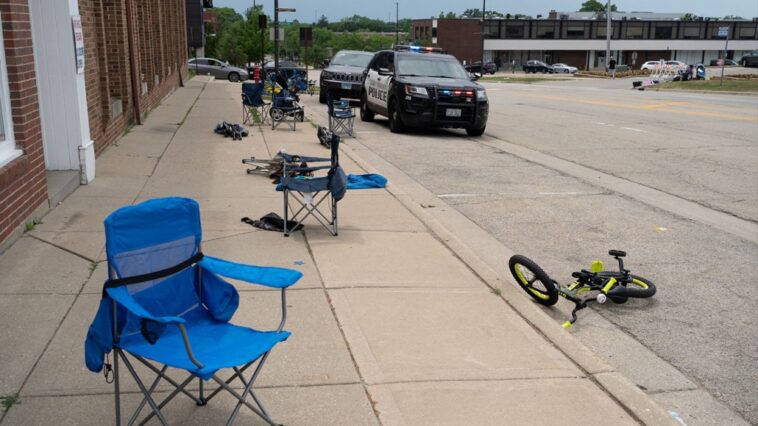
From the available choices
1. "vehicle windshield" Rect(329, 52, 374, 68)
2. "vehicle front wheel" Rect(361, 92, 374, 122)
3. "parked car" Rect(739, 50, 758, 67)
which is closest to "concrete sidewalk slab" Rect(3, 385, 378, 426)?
"vehicle front wheel" Rect(361, 92, 374, 122)

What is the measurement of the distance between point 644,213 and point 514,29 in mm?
95639

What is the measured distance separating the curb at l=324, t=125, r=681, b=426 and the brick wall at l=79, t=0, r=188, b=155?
5.70 m

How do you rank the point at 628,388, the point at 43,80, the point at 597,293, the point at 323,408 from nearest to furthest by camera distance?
the point at 323,408, the point at 628,388, the point at 597,293, the point at 43,80

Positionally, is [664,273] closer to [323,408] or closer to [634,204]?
[634,204]

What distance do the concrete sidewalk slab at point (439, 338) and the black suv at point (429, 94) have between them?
11.0m

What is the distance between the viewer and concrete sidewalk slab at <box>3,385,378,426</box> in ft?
11.9

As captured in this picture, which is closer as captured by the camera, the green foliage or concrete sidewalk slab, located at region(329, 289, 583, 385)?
the green foliage

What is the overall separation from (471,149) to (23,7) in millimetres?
9369

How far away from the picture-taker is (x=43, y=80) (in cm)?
873

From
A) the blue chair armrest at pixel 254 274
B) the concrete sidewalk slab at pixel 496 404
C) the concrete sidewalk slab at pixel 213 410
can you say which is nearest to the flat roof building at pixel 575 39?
the concrete sidewalk slab at pixel 496 404

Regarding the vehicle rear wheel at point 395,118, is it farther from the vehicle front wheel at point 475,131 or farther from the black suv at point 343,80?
the black suv at point 343,80

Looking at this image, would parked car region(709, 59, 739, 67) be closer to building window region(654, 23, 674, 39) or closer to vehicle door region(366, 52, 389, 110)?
building window region(654, 23, 674, 39)

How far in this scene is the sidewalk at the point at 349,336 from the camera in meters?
3.84

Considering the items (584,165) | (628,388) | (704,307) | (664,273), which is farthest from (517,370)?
(584,165)
